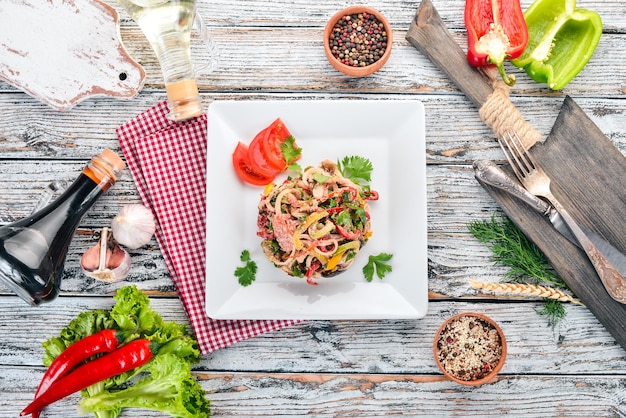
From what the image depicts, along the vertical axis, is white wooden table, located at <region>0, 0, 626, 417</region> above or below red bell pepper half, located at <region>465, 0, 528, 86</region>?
below

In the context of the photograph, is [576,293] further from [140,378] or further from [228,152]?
[140,378]

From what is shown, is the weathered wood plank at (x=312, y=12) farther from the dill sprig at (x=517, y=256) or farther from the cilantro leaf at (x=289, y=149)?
the dill sprig at (x=517, y=256)

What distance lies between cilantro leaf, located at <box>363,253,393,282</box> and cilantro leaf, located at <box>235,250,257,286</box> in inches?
21.8

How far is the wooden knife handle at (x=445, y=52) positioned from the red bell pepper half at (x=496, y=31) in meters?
0.09

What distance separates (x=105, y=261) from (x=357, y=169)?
4.33 feet

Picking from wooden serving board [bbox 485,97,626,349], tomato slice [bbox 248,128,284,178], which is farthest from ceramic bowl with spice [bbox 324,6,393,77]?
wooden serving board [bbox 485,97,626,349]

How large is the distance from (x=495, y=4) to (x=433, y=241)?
1.23 meters

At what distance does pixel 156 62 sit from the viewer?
3.17m

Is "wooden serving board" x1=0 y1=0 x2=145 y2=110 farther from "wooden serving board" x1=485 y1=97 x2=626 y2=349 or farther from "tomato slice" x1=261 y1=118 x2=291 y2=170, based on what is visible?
"wooden serving board" x1=485 y1=97 x2=626 y2=349

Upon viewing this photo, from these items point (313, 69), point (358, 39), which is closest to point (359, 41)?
point (358, 39)

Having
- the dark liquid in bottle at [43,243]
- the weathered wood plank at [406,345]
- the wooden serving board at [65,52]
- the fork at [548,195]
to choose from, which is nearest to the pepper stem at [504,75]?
the fork at [548,195]

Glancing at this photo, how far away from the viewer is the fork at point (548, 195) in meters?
2.94

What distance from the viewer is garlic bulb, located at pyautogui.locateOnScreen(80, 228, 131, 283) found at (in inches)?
116

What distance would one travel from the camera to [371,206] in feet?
10.0
